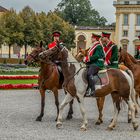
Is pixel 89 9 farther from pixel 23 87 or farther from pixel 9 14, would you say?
pixel 23 87

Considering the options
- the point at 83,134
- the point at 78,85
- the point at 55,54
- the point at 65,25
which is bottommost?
the point at 83,134

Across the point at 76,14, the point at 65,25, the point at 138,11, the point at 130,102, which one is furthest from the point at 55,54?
the point at 76,14

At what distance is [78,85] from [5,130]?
214 centimetres

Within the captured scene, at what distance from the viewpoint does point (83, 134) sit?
1095cm

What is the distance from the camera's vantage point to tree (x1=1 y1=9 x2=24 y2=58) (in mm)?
57525

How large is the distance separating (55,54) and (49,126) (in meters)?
1.82

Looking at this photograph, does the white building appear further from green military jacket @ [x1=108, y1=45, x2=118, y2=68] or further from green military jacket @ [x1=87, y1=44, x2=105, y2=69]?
green military jacket @ [x1=87, y1=44, x2=105, y2=69]

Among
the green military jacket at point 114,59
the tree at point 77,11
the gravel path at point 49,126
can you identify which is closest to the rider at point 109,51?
the green military jacket at point 114,59

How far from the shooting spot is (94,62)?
12.1 meters

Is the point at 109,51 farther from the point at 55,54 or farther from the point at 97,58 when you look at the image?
the point at 55,54

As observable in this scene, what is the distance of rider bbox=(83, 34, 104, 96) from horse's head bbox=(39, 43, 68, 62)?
0.67 m

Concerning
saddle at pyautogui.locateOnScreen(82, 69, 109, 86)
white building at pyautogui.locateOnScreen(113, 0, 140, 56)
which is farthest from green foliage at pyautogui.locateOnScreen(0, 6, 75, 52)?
saddle at pyautogui.locateOnScreen(82, 69, 109, 86)

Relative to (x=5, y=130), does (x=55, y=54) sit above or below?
above

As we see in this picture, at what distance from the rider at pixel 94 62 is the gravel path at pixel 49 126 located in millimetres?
1055
